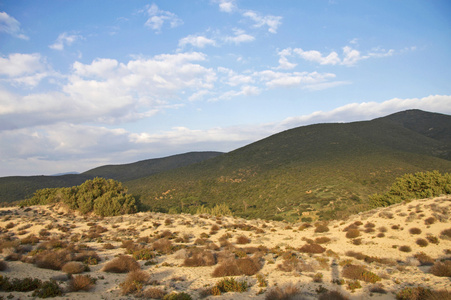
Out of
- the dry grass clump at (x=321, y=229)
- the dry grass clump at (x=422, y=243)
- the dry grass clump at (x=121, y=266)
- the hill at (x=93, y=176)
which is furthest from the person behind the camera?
the hill at (x=93, y=176)

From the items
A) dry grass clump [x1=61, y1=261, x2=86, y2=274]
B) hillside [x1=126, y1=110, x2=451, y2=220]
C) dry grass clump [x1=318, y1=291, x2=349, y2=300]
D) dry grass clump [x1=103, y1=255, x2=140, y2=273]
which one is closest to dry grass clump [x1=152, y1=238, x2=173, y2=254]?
dry grass clump [x1=103, y1=255, x2=140, y2=273]

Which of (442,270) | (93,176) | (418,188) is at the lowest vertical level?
(442,270)

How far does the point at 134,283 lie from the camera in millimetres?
10047

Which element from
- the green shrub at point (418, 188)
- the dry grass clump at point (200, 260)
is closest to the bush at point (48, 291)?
the dry grass clump at point (200, 260)

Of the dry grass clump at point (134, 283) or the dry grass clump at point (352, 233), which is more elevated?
the dry grass clump at point (134, 283)

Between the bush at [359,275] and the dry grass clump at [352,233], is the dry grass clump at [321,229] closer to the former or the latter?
the dry grass clump at [352,233]

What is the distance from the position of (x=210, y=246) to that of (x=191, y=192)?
147ft

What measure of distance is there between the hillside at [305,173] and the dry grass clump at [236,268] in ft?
77.0

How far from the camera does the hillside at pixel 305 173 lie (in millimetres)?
41594

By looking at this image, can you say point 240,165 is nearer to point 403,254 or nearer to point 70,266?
point 403,254

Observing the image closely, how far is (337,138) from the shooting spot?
79062 mm

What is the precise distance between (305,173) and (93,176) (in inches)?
4309

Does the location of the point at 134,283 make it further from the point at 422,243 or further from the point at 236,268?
the point at 422,243

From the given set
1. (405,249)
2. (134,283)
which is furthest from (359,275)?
(134,283)
